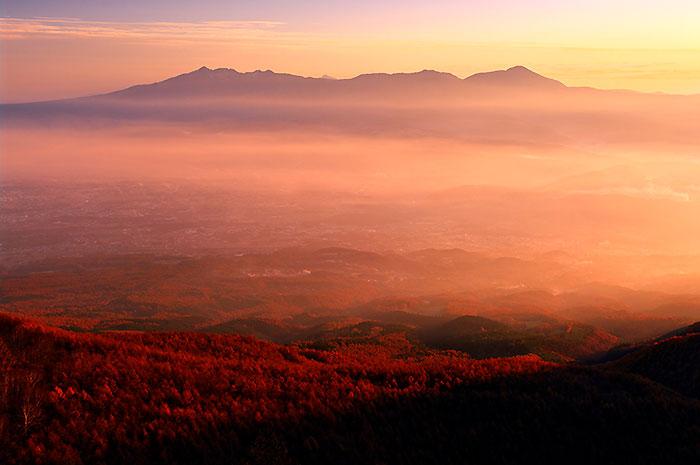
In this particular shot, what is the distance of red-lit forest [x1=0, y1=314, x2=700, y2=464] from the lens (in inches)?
361

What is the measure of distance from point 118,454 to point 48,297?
14479 cm

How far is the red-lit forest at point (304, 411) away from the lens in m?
9.18

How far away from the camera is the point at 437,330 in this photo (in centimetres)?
6206

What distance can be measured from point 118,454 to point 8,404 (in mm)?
2605

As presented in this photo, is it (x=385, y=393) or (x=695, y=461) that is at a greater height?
(x=385, y=393)

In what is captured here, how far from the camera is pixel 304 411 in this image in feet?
34.3

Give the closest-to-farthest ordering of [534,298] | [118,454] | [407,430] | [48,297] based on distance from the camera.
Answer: [118,454], [407,430], [534,298], [48,297]

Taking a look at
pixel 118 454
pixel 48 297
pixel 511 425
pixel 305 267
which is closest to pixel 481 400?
pixel 511 425

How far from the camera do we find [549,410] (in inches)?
450

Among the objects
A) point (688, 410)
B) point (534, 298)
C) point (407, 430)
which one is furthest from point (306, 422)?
point (534, 298)

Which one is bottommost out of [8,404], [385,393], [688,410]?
[688,410]

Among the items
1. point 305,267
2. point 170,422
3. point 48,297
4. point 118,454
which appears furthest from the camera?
point 305,267

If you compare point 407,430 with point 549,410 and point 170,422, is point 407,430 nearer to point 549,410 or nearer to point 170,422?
point 549,410

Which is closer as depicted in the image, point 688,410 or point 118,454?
point 118,454
